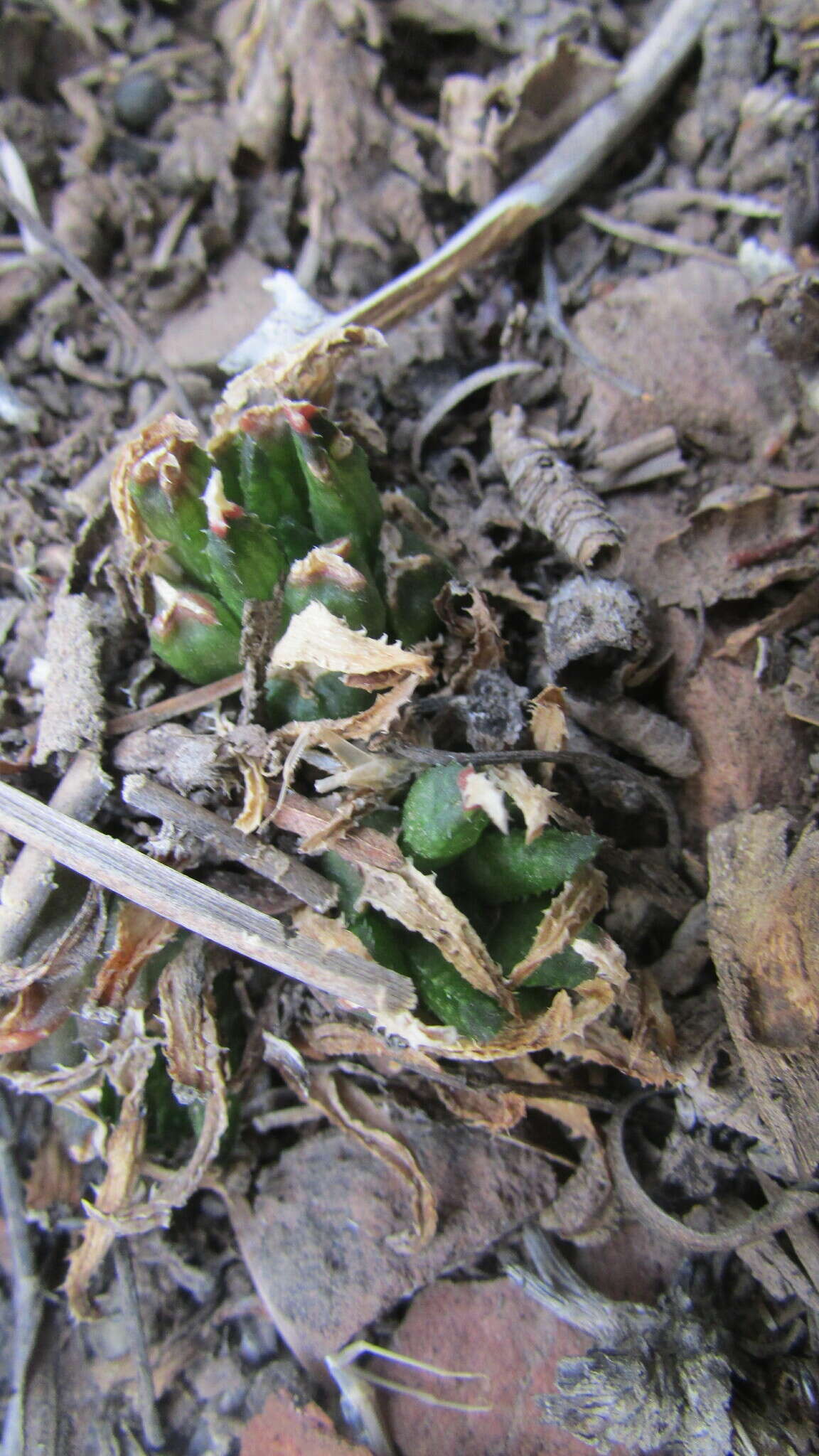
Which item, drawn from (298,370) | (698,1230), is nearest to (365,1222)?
(698,1230)

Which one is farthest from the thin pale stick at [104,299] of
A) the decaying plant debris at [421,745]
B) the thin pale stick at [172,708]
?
the thin pale stick at [172,708]

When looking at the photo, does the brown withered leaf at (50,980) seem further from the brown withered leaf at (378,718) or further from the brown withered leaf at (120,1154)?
the brown withered leaf at (378,718)

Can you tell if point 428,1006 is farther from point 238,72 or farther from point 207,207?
point 238,72

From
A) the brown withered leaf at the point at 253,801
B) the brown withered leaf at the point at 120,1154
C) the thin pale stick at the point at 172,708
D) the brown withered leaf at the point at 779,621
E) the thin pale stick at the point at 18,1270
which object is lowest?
the thin pale stick at the point at 18,1270

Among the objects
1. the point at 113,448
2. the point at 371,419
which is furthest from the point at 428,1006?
the point at 113,448

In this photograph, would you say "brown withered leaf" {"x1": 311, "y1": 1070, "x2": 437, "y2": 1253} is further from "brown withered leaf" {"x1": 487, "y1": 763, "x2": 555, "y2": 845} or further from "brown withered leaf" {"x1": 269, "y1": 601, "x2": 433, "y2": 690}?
"brown withered leaf" {"x1": 269, "y1": 601, "x2": 433, "y2": 690}

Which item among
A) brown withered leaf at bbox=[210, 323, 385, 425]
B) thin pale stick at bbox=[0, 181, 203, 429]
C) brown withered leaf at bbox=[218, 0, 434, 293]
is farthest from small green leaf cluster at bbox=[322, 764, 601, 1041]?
brown withered leaf at bbox=[218, 0, 434, 293]

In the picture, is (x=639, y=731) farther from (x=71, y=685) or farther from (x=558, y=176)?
(x=558, y=176)
